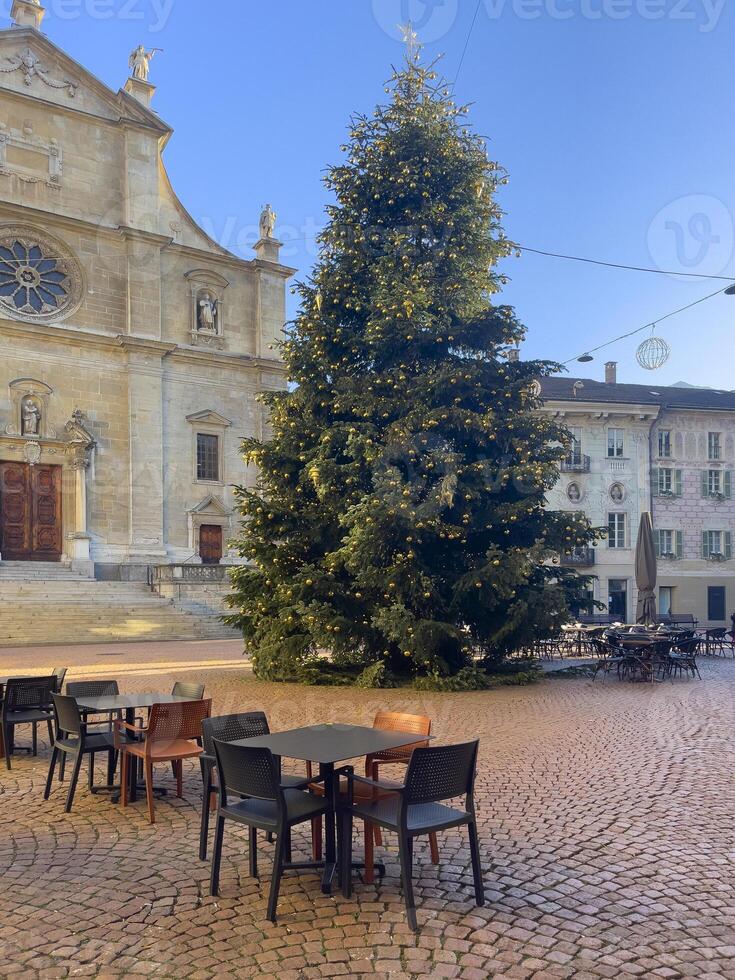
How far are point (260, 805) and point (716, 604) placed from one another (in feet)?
128

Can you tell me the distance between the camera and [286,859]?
17.2 ft

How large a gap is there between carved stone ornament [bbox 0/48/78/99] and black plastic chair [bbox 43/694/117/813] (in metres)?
35.5

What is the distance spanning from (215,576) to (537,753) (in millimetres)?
23720

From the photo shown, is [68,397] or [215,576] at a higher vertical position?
[68,397]

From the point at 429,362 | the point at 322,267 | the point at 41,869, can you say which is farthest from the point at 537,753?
the point at 322,267

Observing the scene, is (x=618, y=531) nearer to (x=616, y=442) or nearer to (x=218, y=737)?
(x=616, y=442)

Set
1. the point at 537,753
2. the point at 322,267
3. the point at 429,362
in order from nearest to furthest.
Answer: the point at 537,753 < the point at 429,362 < the point at 322,267

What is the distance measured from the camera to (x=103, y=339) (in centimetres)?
3553

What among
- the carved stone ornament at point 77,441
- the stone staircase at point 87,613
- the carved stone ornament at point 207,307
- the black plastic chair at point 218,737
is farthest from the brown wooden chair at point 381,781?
the carved stone ornament at point 207,307

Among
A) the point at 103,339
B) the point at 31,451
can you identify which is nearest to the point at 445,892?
the point at 31,451

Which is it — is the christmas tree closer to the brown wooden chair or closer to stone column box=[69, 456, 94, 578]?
the brown wooden chair

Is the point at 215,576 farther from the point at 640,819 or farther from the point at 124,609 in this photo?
the point at 640,819

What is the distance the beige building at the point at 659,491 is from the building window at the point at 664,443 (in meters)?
0.05

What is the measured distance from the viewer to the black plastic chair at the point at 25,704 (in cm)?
878
